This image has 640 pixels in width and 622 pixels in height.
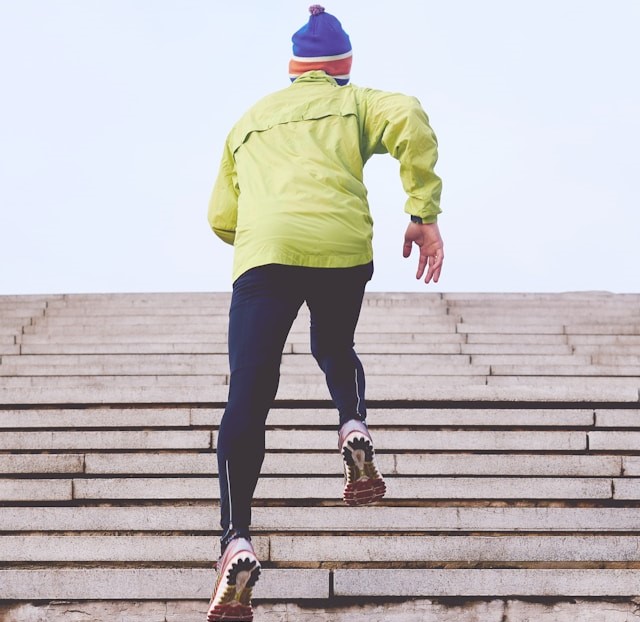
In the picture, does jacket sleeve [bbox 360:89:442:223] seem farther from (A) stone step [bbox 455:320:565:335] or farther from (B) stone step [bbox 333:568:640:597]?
(A) stone step [bbox 455:320:565:335]

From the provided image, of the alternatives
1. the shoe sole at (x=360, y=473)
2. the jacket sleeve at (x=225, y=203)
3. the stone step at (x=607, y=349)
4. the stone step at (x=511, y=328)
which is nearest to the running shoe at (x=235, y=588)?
the shoe sole at (x=360, y=473)

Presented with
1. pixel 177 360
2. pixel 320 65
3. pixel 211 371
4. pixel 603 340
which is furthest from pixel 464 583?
pixel 603 340

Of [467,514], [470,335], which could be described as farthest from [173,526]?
[470,335]

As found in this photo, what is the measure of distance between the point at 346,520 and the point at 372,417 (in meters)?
0.79

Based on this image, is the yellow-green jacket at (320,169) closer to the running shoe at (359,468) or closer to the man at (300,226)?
the man at (300,226)

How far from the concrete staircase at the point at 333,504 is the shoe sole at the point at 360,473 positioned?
23.1 inches

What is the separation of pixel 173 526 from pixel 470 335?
11.0 ft

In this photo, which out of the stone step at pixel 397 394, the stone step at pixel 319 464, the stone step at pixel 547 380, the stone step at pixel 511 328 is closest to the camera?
the stone step at pixel 319 464

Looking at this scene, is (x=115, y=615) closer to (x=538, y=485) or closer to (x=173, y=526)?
(x=173, y=526)

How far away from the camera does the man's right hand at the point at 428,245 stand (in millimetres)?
3000

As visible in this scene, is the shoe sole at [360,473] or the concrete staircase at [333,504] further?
the concrete staircase at [333,504]

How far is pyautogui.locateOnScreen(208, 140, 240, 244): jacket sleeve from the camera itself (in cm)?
323

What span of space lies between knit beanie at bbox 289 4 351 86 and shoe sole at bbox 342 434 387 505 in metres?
1.14

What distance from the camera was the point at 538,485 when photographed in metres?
4.24
